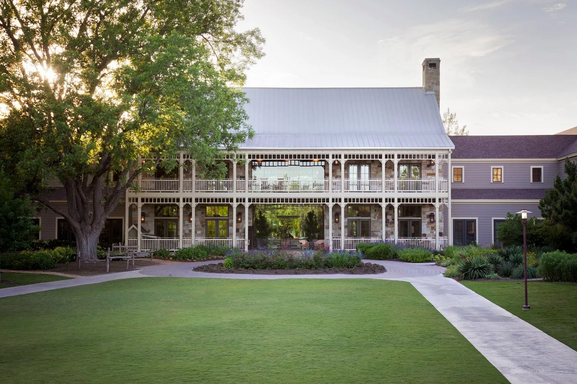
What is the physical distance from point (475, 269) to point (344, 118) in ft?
59.4

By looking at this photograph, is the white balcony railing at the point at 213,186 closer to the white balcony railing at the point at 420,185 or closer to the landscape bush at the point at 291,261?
Result: the landscape bush at the point at 291,261

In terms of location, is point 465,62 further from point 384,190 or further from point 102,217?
point 102,217

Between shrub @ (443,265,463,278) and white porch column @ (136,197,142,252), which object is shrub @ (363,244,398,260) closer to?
shrub @ (443,265,463,278)

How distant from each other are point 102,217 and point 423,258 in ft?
49.8

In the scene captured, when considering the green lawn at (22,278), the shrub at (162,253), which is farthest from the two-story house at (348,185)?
the green lawn at (22,278)

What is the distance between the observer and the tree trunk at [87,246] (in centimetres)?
2353

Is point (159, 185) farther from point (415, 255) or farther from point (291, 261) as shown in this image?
point (415, 255)

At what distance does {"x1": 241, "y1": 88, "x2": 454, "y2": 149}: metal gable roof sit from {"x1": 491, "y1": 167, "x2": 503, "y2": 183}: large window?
4.04m

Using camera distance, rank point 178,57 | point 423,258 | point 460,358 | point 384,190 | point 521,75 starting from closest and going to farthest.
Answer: point 460,358 → point 178,57 → point 423,258 → point 521,75 → point 384,190

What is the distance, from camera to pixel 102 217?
24.1 meters

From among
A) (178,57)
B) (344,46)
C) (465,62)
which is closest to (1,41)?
(178,57)

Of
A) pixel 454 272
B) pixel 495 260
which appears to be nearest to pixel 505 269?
pixel 495 260

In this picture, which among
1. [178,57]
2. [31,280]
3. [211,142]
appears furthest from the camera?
[211,142]

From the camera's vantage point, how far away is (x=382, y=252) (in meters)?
27.1
